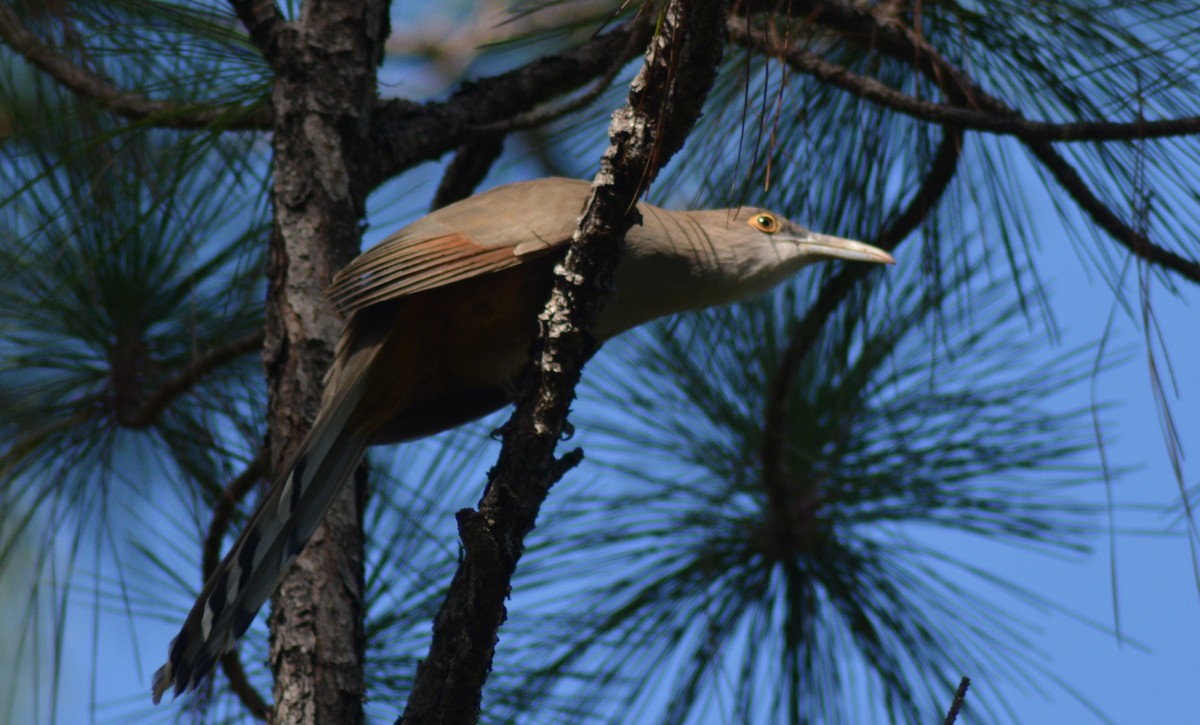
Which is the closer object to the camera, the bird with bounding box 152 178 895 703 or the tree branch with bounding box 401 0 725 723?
the tree branch with bounding box 401 0 725 723

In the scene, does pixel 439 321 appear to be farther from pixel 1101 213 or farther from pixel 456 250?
pixel 1101 213

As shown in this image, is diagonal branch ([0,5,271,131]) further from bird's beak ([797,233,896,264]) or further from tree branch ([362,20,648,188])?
bird's beak ([797,233,896,264])

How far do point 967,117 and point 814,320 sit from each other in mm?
779

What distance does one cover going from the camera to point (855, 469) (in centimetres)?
339

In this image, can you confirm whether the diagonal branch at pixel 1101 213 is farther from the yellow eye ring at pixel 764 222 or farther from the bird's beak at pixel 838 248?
the yellow eye ring at pixel 764 222

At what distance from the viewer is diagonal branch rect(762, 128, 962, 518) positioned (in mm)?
2891

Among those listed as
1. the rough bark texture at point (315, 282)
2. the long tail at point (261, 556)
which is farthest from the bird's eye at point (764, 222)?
the long tail at point (261, 556)

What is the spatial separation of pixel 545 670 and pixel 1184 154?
1.86 metres

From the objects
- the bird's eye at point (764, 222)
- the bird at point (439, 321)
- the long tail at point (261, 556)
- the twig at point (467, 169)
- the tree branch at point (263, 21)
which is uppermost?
the tree branch at point (263, 21)

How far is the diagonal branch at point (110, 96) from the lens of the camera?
108 inches

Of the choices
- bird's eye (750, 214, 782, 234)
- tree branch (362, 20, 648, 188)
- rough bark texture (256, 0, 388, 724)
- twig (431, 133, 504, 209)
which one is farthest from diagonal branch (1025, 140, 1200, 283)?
rough bark texture (256, 0, 388, 724)

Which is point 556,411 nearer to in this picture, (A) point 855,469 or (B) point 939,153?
(B) point 939,153

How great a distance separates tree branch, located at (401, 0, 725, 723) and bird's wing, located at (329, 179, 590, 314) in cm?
36

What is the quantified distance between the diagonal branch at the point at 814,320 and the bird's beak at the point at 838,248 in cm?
13
